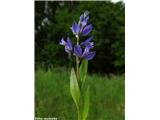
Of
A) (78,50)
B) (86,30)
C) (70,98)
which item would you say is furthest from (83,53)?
(70,98)

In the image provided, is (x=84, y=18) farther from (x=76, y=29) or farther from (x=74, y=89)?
(x=74, y=89)

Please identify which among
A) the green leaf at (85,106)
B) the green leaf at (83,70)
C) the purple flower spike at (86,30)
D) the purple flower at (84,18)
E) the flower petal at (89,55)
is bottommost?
the green leaf at (85,106)

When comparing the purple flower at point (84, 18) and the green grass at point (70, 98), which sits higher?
the purple flower at point (84, 18)

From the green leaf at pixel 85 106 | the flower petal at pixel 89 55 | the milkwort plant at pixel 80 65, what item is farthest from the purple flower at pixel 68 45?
the green leaf at pixel 85 106

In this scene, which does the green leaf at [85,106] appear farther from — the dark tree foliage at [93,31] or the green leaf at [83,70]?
the dark tree foliage at [93,31]

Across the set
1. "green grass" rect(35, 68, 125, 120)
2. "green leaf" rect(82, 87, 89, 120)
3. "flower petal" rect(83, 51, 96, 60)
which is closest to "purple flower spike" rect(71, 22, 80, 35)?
"flower petal" rect(83, 51, 96, 60)

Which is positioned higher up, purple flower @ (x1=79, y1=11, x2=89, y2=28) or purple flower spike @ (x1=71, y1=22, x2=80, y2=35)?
purple flower @ (x1=79, y1=11, x2=89, y2=28)

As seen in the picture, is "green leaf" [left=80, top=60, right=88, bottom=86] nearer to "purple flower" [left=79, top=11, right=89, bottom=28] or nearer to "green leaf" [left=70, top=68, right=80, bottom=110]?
"green leaf" [left=70, top=68, right=80, bottom=110]
